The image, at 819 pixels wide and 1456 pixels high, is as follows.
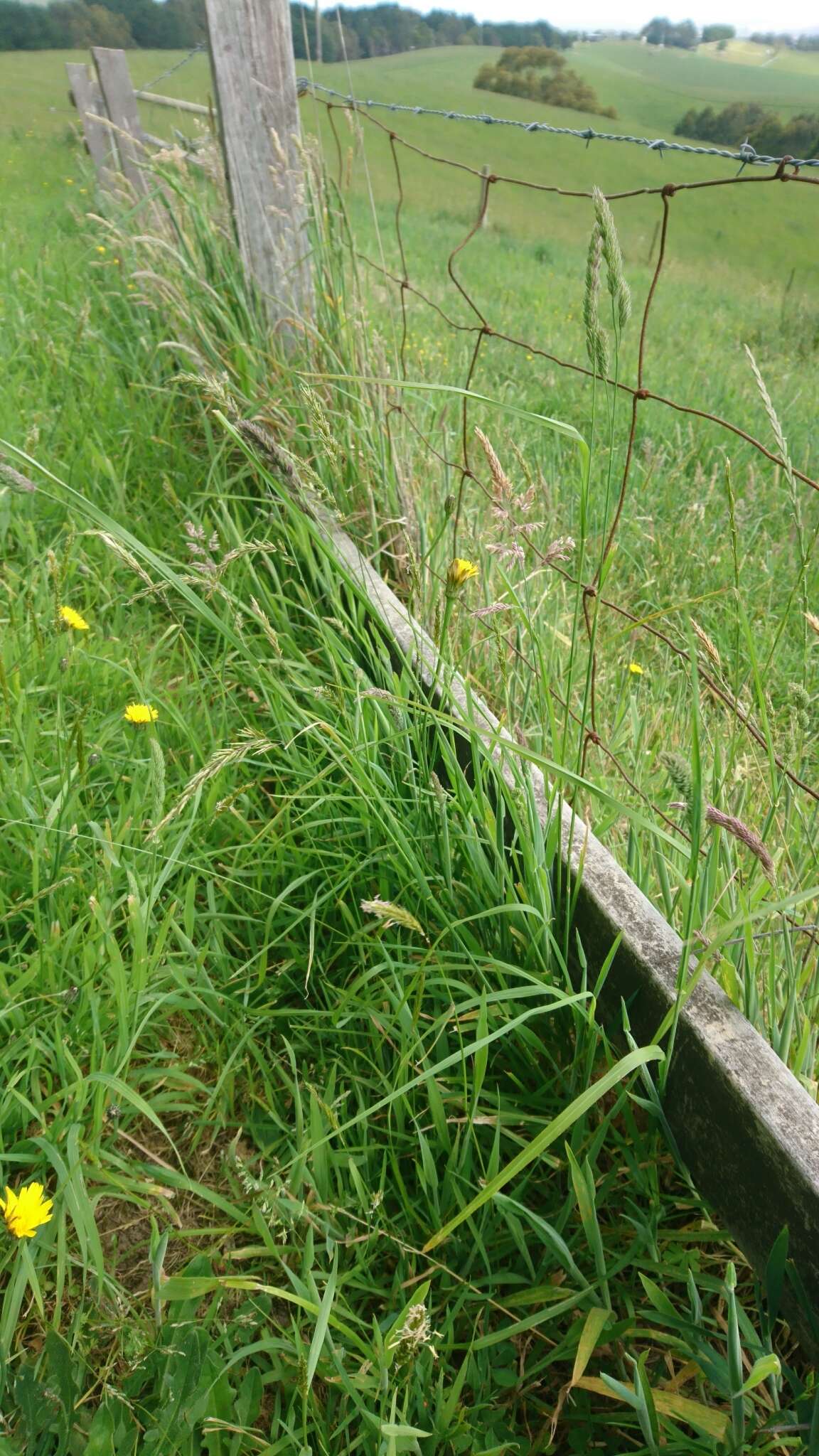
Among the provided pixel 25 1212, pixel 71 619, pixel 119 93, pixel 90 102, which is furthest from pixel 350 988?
pixel 90 102

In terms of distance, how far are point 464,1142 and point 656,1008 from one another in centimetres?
31

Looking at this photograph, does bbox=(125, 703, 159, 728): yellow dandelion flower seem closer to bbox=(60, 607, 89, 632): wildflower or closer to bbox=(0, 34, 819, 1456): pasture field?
bbox=(0, 34, 819, 1456): pasture field

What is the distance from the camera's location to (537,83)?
49.2 m

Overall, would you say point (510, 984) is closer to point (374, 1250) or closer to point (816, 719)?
point (374, 1250)

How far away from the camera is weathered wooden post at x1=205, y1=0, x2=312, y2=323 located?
101 inches

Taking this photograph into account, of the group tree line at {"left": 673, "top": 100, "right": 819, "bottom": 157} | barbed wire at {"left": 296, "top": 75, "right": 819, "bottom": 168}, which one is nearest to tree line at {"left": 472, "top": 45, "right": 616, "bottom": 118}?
tree line at {"left": 673, "top": 100, "right": 819, "bottom": 157}

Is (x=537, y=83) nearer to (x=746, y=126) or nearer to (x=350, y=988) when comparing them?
(x=746, y=126)

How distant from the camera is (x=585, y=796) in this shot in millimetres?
1641

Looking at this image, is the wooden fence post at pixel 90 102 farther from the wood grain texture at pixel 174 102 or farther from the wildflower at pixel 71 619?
the wildflower at pixel 71 619

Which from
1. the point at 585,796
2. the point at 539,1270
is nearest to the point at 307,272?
the point at 585,796

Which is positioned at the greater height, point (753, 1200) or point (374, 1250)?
point (753, 1200)

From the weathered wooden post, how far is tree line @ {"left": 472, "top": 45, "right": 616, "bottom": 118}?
2106 inches

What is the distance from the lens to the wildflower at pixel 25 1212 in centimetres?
101

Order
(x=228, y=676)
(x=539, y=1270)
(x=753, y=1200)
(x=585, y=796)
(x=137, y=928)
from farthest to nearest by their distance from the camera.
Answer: (x=228, y=676)
(x=585, y=796)
(x=137, y=928)
(x=539, y=1270)
(x=753, y=1200)
